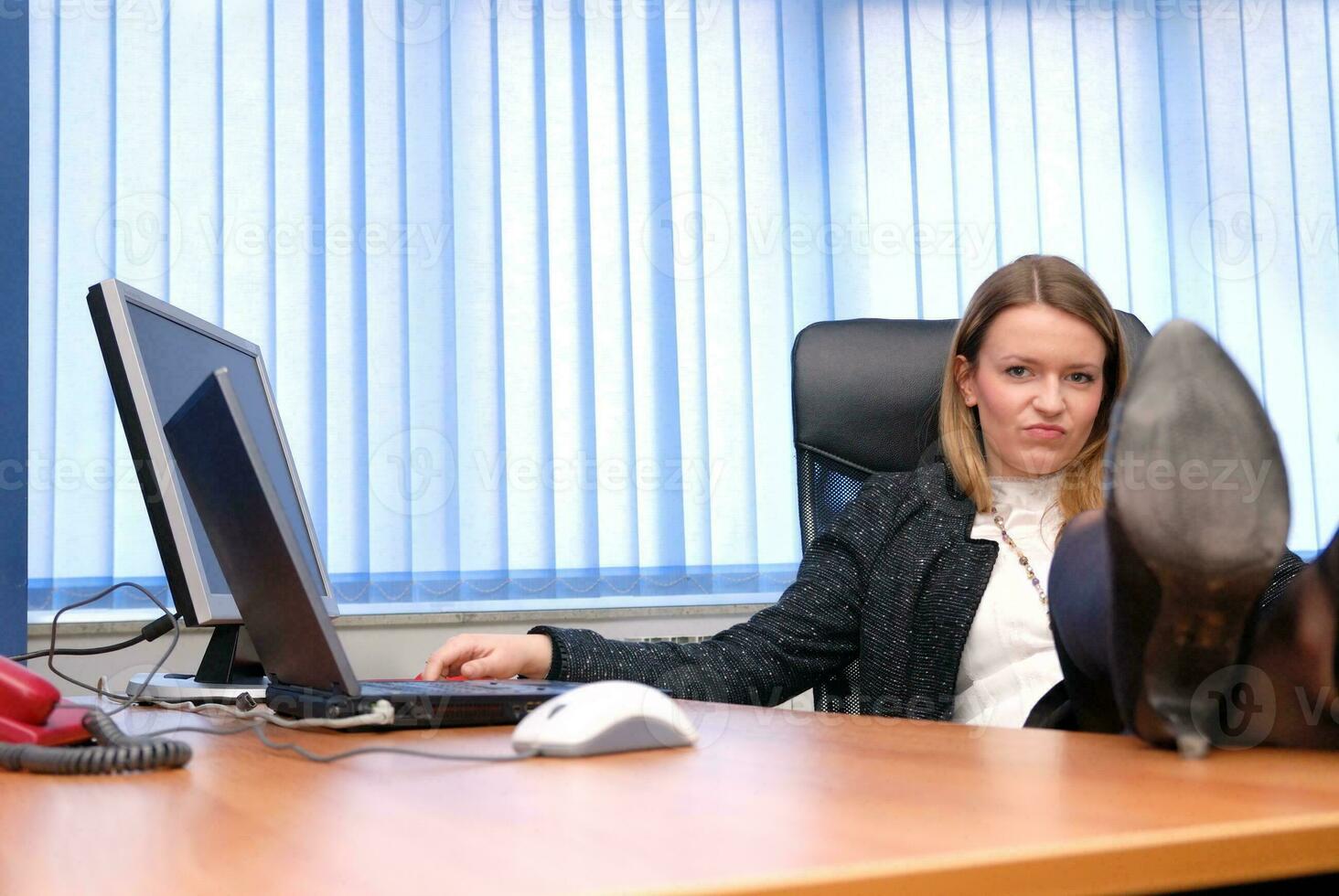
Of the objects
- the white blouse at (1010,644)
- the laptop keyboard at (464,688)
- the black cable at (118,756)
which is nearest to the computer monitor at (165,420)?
the laptop keyboard at (464,688)

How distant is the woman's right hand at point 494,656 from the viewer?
3.53 feet

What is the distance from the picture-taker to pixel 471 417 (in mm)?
2055

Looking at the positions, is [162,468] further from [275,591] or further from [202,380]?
[275,591]

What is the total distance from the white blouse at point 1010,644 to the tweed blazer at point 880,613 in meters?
0.03

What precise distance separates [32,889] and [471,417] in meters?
1.73

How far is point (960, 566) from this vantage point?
136 centimetres

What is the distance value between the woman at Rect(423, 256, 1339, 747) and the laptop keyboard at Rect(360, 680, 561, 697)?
0.51ft

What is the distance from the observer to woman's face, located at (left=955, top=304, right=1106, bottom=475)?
139cm

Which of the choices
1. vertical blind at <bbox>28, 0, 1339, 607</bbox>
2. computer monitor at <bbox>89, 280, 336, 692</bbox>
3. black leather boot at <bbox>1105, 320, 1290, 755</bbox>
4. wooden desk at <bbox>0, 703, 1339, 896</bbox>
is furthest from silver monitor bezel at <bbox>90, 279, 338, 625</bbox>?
vertical blind at <bbox>28, 0, 1339, 607</bbox>

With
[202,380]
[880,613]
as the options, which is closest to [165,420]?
[202,380]

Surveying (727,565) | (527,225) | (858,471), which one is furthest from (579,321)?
(858,471)

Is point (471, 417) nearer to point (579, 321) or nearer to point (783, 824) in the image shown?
point (579, 321)

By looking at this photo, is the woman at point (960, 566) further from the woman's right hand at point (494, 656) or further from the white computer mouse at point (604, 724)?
the white computer mouse at point (604, 724)

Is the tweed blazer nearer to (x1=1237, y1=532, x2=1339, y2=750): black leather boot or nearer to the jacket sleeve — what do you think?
the jacket sleeve
